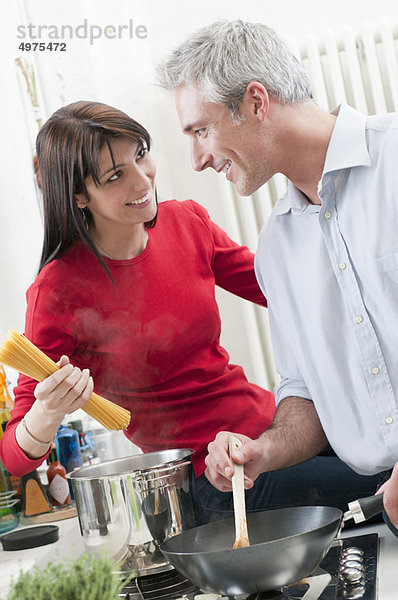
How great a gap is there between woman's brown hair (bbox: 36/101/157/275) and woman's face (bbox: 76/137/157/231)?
0.05ft

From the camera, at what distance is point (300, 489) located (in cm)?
147

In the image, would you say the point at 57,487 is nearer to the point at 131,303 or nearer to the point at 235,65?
the point at 131,303

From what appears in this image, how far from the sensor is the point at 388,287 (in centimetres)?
126

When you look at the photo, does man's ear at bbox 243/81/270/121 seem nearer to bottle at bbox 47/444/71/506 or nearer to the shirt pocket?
the shirt pocket

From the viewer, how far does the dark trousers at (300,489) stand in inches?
57.0

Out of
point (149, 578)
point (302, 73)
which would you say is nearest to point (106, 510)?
point (149, 578)

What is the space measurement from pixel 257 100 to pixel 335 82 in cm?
116

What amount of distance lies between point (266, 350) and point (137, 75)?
1069 mm

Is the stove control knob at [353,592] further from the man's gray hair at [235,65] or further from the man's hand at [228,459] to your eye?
the man's gray hair at [235,65]

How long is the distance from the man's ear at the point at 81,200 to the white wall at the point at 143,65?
0.62 metres

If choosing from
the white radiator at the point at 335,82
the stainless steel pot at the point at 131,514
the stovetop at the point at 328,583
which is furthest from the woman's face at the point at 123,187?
the white radiator at the point at 335,82

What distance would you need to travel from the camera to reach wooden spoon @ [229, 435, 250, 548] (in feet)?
3.26

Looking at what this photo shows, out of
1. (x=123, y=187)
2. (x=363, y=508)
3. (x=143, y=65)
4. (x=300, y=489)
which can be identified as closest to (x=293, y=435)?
(x=300, y=489)

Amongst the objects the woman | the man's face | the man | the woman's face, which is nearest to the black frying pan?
the man
